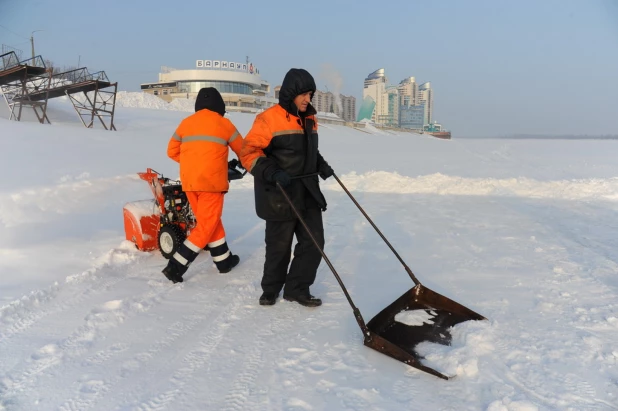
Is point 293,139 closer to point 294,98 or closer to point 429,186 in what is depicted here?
point 294,98

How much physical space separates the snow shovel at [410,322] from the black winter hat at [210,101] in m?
1.44

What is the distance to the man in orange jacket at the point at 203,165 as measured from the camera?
160 inches

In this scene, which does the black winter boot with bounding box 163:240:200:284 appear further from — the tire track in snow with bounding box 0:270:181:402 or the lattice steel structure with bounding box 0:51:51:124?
the lattice steel structure with bounding box 0:51:51:124

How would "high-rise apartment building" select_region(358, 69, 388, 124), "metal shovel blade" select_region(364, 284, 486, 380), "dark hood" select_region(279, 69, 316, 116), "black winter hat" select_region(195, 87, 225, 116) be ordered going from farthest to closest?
"high-rise apartment building" select_region(358, 69, 388, 124) < "black winter hat" select_region(195, 87, 225, 116) < "dark hood" select_region(279, 69, 316, 116) < "metal shovel blade" select_region(364, 284, 486, 380)

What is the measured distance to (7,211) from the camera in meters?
5.84

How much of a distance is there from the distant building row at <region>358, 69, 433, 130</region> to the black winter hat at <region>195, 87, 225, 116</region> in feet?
310

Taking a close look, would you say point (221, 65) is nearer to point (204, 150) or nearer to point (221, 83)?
point (221, 83)

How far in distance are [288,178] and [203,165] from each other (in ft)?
3.89

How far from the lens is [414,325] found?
3.10 m

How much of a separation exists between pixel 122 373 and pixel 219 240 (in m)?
1.94

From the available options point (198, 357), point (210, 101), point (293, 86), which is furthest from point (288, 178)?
point (210, 101)

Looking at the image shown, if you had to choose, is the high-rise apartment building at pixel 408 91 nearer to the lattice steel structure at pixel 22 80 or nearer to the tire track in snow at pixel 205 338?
the lattice steel structure at pixel 22 80

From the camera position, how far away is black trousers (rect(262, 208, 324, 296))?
11.8 ft

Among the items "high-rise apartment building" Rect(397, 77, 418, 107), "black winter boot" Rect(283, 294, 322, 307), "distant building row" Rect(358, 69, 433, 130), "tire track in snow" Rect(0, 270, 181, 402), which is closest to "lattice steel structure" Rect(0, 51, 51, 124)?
"tire track in snow" Rect(0, 270, 181, 402)
